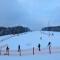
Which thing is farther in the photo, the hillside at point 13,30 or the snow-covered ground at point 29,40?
the hillside at point 13,30

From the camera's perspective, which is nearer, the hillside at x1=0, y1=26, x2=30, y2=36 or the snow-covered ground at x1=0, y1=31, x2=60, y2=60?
the snow-covered ground at x1=0, y1=31, x2=60, y2=60

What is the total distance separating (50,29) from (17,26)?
2.61 ft

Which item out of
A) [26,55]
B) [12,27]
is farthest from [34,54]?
[12,27]

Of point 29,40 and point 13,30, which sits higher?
point 13,30

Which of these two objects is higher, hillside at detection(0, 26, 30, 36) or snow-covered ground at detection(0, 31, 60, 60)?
hillside at detection(0, 26, 30, 36)

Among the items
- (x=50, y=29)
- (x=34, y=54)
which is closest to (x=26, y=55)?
(x=34, y=54)

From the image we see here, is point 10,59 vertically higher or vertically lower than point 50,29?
lower

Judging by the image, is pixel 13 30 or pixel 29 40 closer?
pixel 29 40

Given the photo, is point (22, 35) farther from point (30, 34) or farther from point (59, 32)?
point (59, 32)

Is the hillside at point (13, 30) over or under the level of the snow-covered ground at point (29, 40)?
over

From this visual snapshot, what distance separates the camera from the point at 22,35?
10.2m

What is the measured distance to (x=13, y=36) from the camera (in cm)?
1014

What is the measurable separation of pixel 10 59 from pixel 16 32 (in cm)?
68

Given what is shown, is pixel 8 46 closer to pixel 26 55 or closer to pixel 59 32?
pixel 26 55
